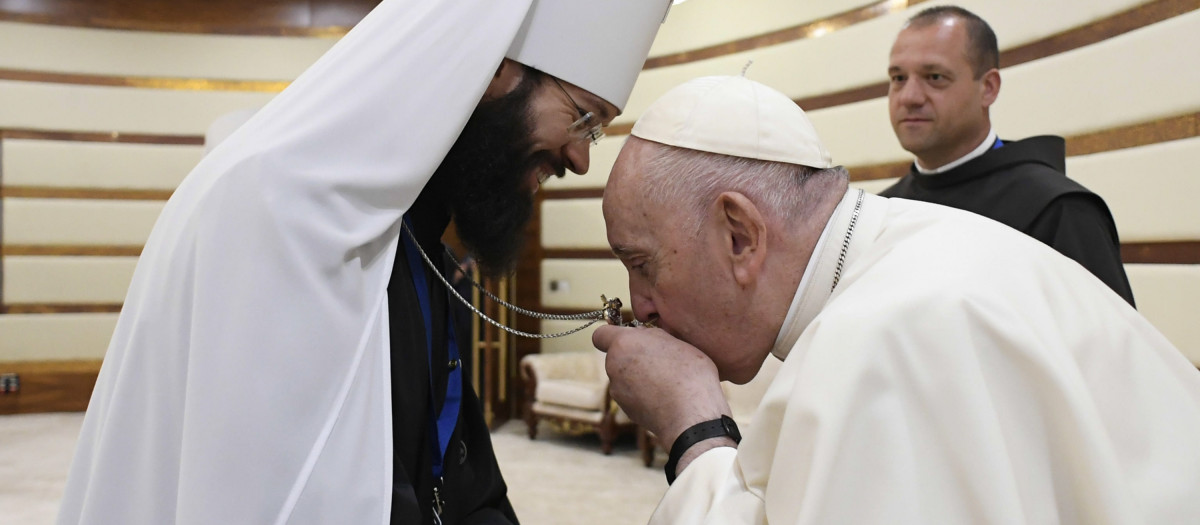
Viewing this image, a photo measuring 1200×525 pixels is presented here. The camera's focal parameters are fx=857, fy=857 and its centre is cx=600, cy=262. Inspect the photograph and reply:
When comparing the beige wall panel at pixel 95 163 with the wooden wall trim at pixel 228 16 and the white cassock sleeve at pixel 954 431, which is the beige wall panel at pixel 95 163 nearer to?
the wooden wall trim at pixel 228 16

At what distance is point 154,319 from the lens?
1280 mm

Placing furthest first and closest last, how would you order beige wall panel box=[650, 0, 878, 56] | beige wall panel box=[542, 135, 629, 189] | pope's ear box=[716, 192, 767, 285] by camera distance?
beige wall panel box=[542, 135, 629, 189] → beige wall panel box=[650, 0, 878, 56] → pope's ear box=[716, 192, 767, 285]

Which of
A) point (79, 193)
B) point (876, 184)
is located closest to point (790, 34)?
point (876, 184)

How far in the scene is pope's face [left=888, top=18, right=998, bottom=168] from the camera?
3.16 m

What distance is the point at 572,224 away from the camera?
27.2ft

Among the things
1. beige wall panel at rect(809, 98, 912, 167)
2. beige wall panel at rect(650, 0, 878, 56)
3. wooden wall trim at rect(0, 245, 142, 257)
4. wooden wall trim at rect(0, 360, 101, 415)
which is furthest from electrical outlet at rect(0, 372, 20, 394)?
beige wall panel at rect(809, 98, 912, 167)

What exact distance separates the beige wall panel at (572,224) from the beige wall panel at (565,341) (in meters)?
0.77

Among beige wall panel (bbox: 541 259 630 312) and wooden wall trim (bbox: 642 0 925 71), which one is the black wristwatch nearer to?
wooden wall trim (bbox: 642 0 925 71)

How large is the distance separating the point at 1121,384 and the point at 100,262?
33.6ft

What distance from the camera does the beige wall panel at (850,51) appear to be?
14.9 feet

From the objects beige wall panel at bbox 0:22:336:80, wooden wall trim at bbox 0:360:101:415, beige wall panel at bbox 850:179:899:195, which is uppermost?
beige wall panel at bbox 0:22:336:80

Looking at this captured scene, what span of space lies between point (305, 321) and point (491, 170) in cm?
71

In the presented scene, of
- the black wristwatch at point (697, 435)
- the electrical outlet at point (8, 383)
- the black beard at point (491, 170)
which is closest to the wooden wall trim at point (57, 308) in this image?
the electrical outlet at point (8, 383)

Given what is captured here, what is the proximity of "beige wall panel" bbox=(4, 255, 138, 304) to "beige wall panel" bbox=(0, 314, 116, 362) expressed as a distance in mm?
197
